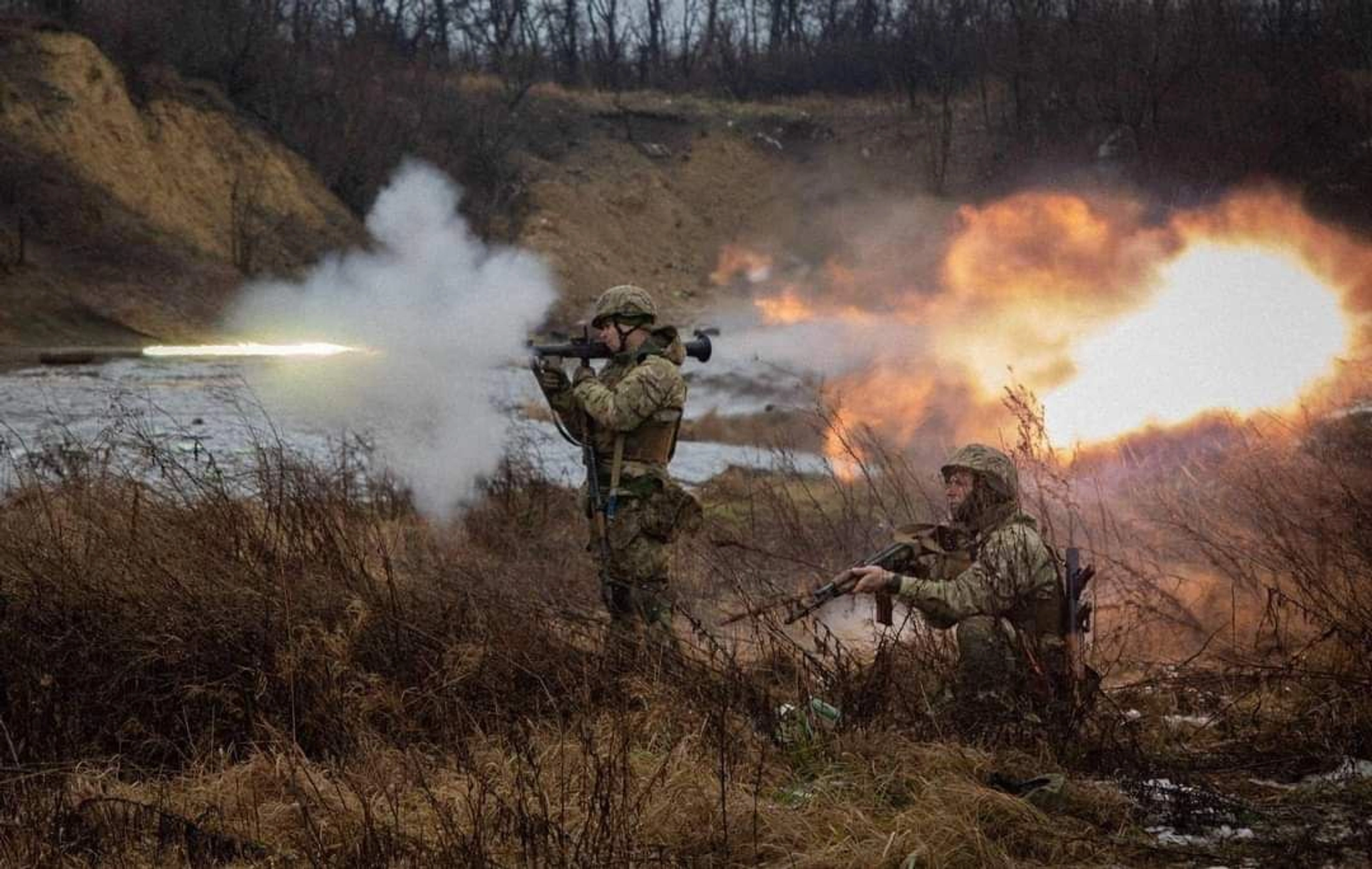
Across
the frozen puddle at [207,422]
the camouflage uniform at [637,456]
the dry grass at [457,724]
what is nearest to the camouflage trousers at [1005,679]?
the dry grass at [457,724]

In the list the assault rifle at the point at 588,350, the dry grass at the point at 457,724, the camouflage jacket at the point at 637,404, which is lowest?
the dry grass at the point at 457,724

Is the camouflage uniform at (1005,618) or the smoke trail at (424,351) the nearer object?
the camouflage uniform at (1005,618)

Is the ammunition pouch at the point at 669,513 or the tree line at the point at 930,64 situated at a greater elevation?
the tree line at the point at 930,64

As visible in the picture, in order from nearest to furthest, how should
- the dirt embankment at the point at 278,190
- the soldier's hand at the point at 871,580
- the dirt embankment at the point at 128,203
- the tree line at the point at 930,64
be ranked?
the soldier's hand at the point at 871,580, the dirt embankment at the point at 128,203, the dirt embankment at the point at 278,190, the tree line at the point at 930,64

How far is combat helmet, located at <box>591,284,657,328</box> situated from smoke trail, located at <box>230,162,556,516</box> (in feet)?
10.4

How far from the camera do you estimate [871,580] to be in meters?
5.17

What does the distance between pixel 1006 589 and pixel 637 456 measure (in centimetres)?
217

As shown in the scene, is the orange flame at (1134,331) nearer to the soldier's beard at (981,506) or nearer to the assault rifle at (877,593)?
the soldier's beard at (981,506)

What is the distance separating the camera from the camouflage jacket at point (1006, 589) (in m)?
5.11

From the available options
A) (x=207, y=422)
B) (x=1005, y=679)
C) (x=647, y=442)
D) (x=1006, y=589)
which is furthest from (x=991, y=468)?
(x=207, y=422)

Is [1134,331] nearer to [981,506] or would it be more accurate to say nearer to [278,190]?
[981,506]

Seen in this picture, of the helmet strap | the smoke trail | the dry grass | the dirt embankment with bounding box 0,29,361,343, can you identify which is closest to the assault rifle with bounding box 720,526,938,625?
the dry grass

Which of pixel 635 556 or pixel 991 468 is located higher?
pixel 991 468

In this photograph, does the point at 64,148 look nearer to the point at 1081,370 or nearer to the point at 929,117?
the point at 1081,370
